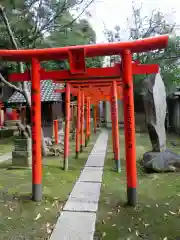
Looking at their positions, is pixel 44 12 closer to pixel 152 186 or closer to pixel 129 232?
pixel 152 186

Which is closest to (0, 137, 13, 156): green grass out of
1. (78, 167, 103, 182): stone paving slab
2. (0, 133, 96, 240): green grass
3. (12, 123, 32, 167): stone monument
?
(12, 123, 32, 167): stone monument

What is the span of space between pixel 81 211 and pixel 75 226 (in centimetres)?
55

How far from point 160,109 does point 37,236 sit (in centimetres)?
543

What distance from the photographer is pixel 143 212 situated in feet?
13.0

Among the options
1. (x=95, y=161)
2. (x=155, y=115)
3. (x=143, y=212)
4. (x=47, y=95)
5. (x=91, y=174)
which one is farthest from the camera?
(x=47, y=95)

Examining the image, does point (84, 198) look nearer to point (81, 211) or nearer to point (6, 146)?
point (81, 211)

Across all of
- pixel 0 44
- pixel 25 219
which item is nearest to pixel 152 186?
pixel 25 219

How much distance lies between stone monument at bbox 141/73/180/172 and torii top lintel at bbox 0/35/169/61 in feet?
10.7

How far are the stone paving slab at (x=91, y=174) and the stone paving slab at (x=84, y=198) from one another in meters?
0.34

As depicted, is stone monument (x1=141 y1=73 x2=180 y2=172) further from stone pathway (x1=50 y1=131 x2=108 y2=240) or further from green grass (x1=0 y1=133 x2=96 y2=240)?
green grass (x1=0 y1=133 x2=96 y2=240)

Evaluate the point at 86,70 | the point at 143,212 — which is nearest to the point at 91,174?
the point at 143,212

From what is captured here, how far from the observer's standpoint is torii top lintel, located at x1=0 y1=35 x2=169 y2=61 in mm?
3946

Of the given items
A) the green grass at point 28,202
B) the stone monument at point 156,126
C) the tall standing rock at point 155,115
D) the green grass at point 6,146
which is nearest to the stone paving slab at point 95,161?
the green grass at point 28,202

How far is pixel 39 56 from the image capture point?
4512 mm
